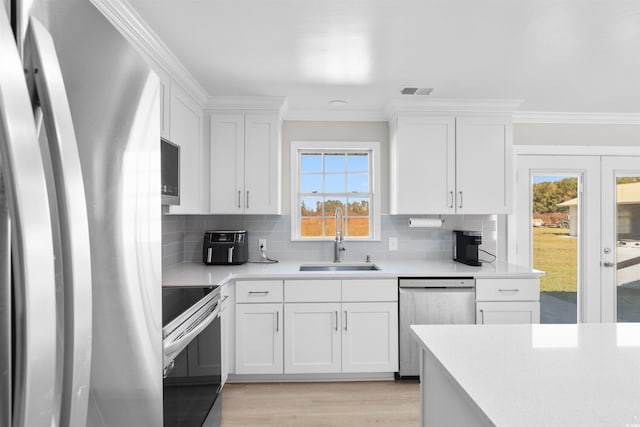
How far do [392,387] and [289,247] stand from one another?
4.90 feet

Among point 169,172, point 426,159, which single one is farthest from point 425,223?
point 169,172

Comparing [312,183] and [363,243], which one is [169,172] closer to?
[312,183]

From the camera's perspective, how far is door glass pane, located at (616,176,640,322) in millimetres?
3652

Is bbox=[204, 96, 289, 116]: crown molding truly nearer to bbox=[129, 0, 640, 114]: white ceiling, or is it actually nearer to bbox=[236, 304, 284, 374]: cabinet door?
bbox=[129, 0, 640, 114]: white ceiling

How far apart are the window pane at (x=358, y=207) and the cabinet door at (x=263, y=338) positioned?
1.26 meters

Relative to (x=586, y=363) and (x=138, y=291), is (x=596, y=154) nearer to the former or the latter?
(x=586, y=363)

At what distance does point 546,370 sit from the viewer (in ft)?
3.55

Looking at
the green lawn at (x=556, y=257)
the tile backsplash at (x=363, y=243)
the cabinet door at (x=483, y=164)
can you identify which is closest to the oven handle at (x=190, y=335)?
the tile backsplash at (x=363, y=243)

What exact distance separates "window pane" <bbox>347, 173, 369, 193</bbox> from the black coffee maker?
950mm

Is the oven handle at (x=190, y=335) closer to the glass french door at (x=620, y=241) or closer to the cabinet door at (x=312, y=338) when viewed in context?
the cabinet door at (x=312, y=338)

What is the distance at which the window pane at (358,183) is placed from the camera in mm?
3719

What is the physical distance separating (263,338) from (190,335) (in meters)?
1.33

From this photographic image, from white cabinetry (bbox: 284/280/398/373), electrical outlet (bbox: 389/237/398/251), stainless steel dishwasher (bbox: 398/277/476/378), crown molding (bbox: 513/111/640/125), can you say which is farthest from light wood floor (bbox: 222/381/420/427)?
crown molding (bbox: 513/111/640/125)

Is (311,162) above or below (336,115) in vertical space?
below
